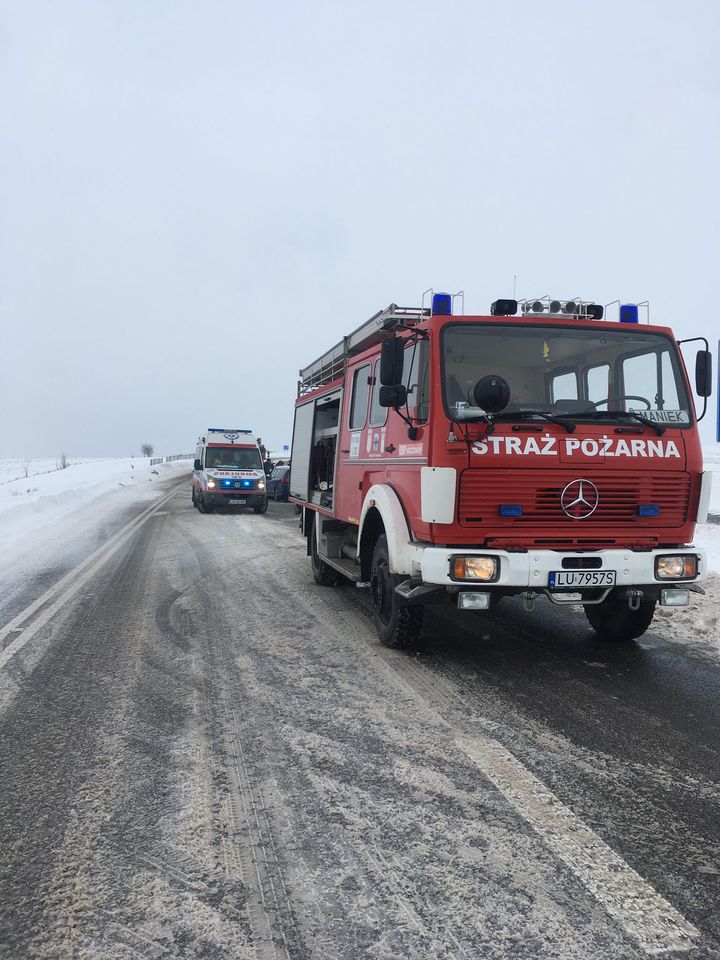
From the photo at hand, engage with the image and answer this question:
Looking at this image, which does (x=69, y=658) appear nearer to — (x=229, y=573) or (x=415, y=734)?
(x=415, y=734)

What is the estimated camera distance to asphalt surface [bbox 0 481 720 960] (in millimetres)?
2303

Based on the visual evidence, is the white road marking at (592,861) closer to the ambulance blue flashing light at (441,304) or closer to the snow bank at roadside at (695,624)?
the snow bank at roadside at (695,624)

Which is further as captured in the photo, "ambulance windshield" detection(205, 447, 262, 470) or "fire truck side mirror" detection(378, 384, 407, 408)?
"ambulance windshield" detection(205, 447, 262, 470)

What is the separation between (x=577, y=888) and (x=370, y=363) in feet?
16.6

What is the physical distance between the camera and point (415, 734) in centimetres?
390

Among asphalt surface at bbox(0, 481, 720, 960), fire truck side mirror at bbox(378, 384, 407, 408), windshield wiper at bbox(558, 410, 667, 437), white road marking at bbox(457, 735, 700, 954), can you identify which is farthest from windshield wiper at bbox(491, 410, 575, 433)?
white road marking at bbox(457, 735, 700, 954)

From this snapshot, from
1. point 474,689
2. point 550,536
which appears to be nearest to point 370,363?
point 550,536

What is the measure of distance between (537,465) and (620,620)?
199 centimetres

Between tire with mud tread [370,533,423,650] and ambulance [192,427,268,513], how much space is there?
13844mm

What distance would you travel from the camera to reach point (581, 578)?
191 inches

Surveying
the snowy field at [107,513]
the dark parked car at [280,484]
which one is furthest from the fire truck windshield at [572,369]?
the dark parked car at [280,484]

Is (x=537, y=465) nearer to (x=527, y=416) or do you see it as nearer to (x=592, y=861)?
(x=527, y=416)

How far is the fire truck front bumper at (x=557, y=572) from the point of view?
4777mm

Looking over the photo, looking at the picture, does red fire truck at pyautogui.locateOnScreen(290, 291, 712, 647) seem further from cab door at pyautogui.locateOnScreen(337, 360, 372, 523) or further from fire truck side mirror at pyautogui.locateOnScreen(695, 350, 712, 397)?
cab door at pyautogui.locateOnScreen(337, 360, 372, 523)
